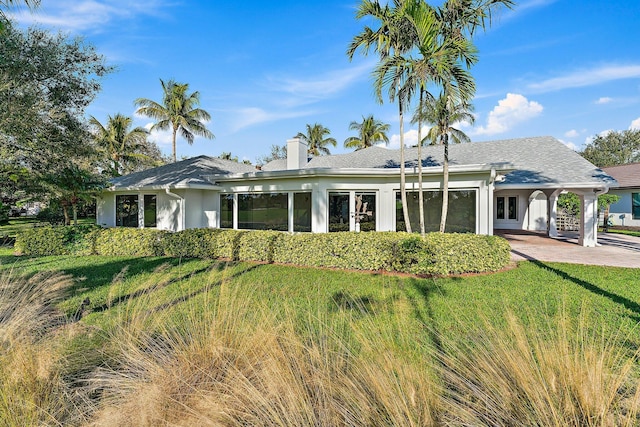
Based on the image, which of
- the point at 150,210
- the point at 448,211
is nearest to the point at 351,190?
the point at 448,211

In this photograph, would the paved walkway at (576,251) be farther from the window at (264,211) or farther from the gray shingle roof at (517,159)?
the window at (264,211)

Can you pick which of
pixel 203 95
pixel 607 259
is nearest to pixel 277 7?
pixel 607 259

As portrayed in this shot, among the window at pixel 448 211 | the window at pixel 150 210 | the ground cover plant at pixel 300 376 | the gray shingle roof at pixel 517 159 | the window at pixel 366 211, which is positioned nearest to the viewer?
the ground cover plant at pixel 300 376

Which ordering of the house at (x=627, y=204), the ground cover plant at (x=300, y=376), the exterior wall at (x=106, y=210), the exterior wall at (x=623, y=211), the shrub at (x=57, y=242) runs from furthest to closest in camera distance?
the exterior wall at (x=623, y=211), the house at (x=627, y=204), the exterior wall at (x=106, y=210), the shrub at (x=57, y=242), the ground cover plant at (x=300, y=376)

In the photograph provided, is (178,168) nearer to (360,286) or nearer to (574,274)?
(360,286)

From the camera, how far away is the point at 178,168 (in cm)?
1697

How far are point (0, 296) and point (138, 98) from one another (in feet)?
87.5

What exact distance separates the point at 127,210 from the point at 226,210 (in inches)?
215

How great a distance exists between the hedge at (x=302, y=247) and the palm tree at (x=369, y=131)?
2731 cm

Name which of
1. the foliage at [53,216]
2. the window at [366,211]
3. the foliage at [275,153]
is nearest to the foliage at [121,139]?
the foliage at [53,216]

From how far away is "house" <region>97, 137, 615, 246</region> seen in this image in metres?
11.8

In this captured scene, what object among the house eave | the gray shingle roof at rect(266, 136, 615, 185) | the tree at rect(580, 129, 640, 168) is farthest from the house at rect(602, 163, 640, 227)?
the tree at rect(580, 129, 640, 168)

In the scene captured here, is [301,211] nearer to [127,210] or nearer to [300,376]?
[127,210]

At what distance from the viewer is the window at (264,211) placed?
1338 cm
